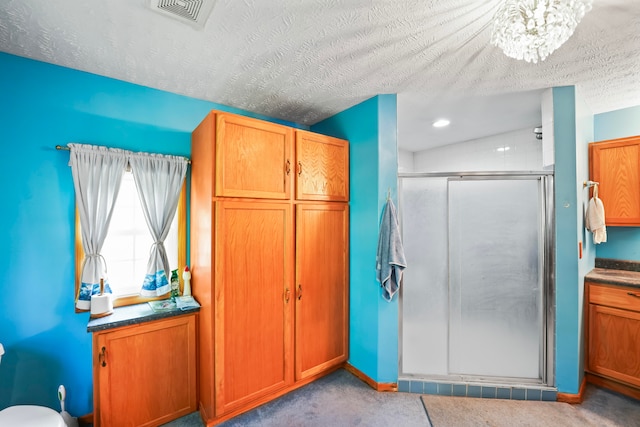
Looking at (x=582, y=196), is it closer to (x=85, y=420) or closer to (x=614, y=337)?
(x=614, y=337)


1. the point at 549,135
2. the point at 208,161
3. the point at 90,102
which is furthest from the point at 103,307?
the point at 549,135

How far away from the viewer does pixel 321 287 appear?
2.41 metres

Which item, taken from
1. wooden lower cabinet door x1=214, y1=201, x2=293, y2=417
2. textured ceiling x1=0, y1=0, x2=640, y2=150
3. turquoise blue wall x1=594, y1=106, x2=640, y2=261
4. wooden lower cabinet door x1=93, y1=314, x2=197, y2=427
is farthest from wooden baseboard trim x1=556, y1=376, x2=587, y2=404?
wooden lower cabinet door x1=93, y1=314, x2=197, y2=427

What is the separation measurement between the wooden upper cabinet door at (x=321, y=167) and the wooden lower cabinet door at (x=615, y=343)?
234cm

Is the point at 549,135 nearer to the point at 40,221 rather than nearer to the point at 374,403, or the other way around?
the point at 374,403

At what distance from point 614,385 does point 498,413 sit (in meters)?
1.13

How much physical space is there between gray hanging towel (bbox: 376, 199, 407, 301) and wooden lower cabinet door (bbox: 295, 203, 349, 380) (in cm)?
42

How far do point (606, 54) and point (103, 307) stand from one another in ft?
12.0

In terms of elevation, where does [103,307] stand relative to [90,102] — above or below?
below

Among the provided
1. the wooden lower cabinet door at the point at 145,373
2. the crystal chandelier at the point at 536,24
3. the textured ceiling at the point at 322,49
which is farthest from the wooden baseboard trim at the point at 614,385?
the wooden lower cabinet door at the point at 145,373

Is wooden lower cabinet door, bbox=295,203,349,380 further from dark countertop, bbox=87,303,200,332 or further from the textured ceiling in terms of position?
the textured ceiling

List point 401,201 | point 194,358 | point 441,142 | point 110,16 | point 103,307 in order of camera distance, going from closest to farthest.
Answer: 1. point 110,16
2. point 103,307
3. point 194,358
4. point 401,201
5. point 441,142

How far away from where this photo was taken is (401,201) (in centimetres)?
236

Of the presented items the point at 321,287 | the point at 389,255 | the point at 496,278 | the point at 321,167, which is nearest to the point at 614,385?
the point at 496,278
